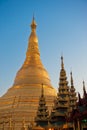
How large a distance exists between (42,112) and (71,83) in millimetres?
6047

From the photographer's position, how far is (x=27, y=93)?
48.9 meters

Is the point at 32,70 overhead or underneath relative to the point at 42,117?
overhead

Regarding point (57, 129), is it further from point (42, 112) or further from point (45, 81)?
point (45, 81)

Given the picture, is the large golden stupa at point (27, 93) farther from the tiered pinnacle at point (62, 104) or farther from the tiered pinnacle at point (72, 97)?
the tiered pinnacle at point (72, 97)

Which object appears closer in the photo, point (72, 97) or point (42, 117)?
point (42, 117)

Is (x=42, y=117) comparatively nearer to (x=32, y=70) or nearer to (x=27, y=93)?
(x=27, y=93)

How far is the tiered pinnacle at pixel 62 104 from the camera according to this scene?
32812 millimetres

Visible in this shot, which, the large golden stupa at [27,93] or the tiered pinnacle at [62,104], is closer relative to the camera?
the tiered pinnacle at [62,104]

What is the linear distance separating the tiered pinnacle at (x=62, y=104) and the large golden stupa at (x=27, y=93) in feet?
26.7

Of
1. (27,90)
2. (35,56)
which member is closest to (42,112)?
(27,90)

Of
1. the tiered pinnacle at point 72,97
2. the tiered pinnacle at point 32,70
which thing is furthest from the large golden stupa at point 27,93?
the tiered pinnacle at point 72,97

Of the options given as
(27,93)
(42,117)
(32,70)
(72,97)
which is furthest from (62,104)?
(32,70)

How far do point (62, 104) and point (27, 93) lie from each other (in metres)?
15.6

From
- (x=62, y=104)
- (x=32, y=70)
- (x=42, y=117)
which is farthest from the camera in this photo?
(x=32, y=70)
